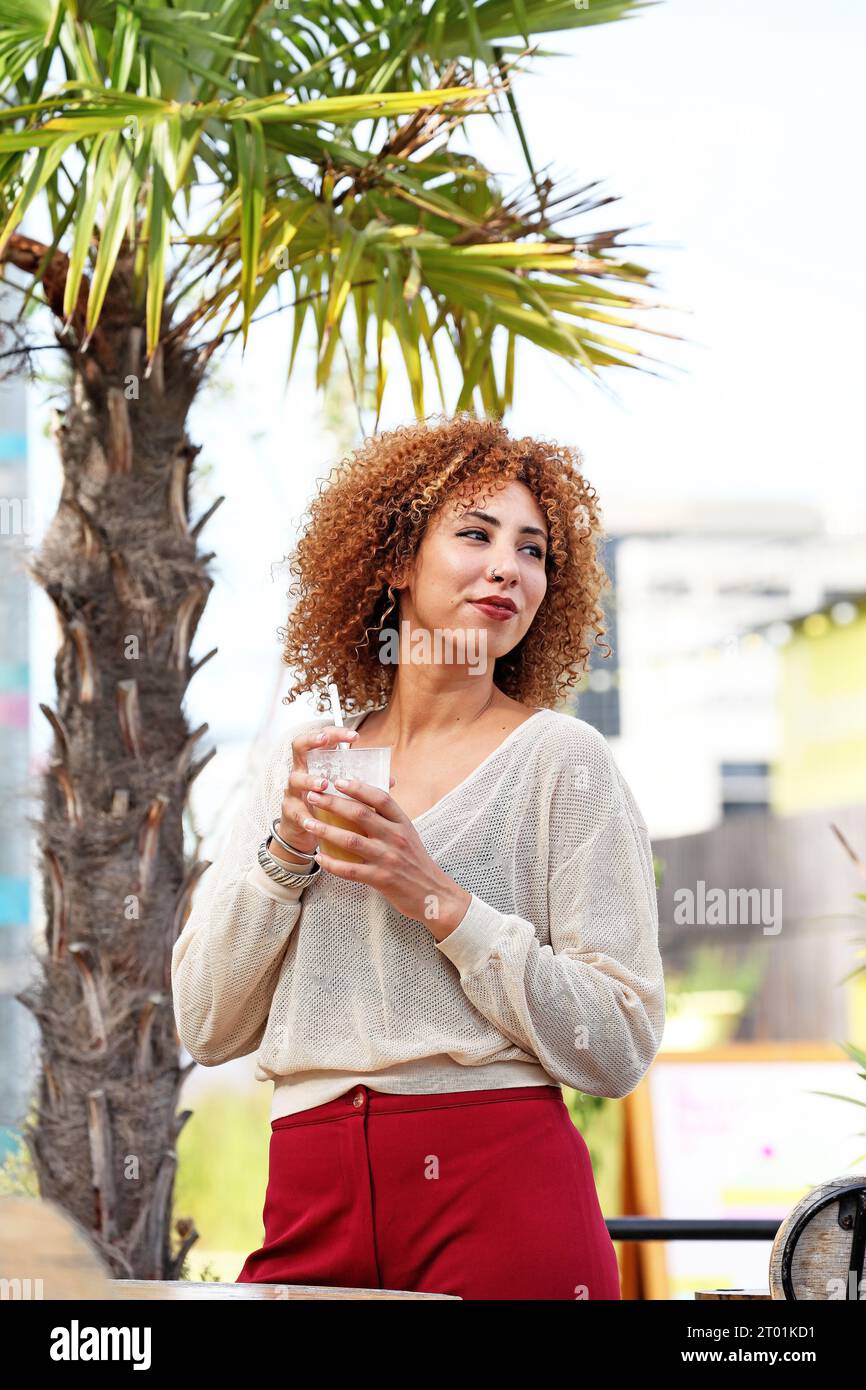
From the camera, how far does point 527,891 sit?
1.27 meters

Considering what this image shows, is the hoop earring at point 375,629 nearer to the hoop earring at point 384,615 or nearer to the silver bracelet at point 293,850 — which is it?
the hoop earring at point 384,615

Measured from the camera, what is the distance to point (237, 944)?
50.2 inches

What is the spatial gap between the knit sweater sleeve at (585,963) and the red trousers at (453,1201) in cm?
6

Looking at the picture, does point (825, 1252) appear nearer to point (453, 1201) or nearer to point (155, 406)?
point (453, 1201)

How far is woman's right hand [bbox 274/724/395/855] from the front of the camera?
1219 millimetres

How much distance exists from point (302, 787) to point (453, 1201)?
366mm

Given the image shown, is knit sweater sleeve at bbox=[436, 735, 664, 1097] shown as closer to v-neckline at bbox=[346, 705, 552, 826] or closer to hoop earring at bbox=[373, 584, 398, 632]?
v-neckline at bbox=[346, 705, 552, 826]

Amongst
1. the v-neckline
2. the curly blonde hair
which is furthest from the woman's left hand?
the curly blonde hair

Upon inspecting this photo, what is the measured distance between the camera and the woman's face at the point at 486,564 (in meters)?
1.33
